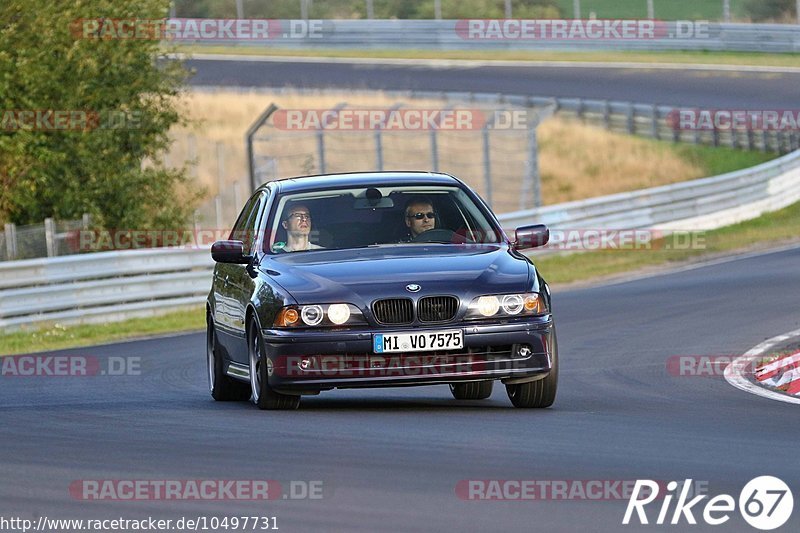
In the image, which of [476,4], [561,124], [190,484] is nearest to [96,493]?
[190,484]

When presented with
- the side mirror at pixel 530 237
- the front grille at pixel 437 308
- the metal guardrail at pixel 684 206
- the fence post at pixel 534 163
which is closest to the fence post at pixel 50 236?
the metal guardrail at pixel 684 206

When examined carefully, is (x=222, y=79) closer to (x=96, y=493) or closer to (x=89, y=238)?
(x=89, y=238)

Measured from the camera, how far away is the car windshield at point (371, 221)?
37.9 ft

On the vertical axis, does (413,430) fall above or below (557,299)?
above

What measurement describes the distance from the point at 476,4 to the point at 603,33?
5834 mm

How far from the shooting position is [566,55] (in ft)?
175

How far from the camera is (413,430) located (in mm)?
9562

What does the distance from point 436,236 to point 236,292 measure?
1.44 m

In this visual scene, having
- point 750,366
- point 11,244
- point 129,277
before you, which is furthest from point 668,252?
point 750,366

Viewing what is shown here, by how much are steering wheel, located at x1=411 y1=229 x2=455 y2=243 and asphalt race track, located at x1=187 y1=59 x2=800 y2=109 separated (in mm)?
Result: 31851

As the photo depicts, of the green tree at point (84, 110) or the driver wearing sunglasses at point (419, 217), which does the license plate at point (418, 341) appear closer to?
the driver wearing sunglasses at point (419, 217)

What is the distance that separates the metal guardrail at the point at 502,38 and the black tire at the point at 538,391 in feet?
130

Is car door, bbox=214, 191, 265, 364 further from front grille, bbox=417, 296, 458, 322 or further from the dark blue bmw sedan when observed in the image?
front grille, bbox=417, 296, 458, 322

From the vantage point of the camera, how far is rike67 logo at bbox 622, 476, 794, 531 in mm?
6734
